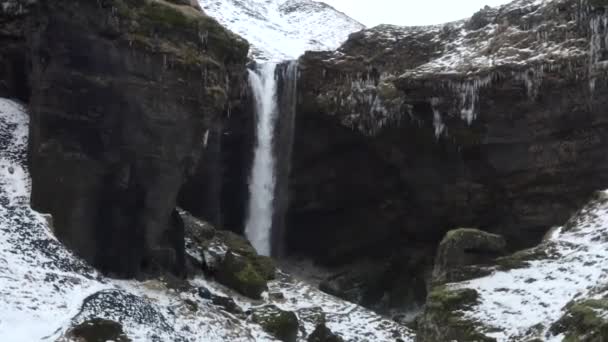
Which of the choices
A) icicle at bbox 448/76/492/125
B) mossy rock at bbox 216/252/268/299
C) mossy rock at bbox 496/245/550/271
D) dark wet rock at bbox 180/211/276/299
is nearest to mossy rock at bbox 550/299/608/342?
mossy rock at bbox 496/245/550/271

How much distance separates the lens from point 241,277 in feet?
90.4

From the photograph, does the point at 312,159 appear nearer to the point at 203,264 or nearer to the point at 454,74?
the point at 454,74

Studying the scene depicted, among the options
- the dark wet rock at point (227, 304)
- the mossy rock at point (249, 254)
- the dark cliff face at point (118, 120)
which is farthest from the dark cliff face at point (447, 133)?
the dark wet rock at point (227, 304)

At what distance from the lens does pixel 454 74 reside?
33.1 metres

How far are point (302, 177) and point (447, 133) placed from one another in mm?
7597

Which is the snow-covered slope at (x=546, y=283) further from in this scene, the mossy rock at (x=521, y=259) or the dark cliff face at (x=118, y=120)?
the dark cliff face at (x=118, y=120)

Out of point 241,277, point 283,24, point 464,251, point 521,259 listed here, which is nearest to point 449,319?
point 521,259

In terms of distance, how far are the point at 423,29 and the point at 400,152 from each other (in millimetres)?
6412

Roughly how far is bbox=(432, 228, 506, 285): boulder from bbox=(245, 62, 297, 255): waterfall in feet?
52.9

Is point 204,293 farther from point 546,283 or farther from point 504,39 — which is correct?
point 504,39

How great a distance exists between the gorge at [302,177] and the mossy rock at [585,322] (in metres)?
0.07

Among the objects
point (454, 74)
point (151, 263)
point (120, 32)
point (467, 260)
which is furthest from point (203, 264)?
point (454, 74)

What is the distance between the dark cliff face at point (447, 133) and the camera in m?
31.9

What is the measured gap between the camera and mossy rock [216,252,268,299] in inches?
1077
